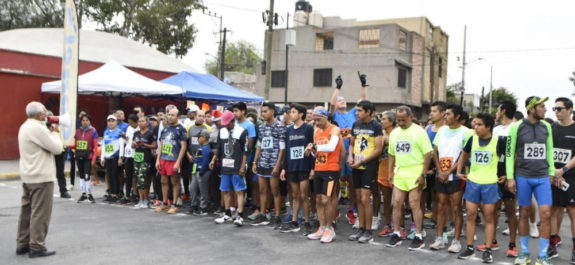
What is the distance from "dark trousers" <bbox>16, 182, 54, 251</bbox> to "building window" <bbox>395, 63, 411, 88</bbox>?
3242cm

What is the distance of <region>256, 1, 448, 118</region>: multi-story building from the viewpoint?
36.0 metres

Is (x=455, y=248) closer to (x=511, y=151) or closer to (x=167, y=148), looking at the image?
(x=511, y=151)

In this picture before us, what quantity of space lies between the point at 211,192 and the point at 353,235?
331 cm

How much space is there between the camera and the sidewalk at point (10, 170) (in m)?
13.6

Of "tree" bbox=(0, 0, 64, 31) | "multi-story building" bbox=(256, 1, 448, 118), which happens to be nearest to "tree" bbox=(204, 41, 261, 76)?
"multi-story building" bbox=(256, 1, 448, 118)

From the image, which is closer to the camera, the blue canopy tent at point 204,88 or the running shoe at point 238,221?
the running shoe at point 238,221

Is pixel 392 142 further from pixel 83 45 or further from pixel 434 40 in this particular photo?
pixel 434 40

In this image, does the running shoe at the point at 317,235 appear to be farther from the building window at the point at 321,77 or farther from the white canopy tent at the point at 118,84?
the building window at the point at 321,77

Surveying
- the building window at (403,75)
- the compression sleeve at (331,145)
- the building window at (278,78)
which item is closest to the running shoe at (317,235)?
the compression sleeve at (331,145)

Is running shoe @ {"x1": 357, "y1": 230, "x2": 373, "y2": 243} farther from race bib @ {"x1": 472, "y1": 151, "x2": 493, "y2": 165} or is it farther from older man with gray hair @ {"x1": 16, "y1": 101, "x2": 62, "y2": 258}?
older man with gray hair @ {"x1": 16, "y1": 101, "x2": 62, "y2": 258}

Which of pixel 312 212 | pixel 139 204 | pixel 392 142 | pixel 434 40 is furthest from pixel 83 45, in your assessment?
pixel 434 40

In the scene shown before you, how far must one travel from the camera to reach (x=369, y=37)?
37.0 metres

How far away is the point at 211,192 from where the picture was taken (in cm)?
930

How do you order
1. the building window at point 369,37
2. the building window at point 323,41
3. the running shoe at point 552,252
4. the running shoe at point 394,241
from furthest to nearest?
the building window at point 323,41 → the building window at point 369,37 → the running shoe at point 394,241 → the running shoe at point 552,252
